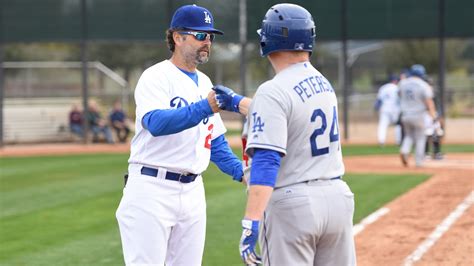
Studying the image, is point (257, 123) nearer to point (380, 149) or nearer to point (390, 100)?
point (380, 149)

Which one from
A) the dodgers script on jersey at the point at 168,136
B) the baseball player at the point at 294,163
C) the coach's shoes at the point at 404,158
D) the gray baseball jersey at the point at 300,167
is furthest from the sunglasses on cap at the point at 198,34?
the coach's shoes at the point at 404,158

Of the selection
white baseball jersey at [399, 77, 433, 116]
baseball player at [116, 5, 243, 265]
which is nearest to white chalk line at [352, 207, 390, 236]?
baseball player at [116, 5, 243, 265]

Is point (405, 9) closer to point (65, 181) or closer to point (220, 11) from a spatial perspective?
point (220, 11)

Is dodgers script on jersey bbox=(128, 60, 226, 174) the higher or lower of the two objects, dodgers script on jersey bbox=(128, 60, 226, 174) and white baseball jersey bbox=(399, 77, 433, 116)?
the higher

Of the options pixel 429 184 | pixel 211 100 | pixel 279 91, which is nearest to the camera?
pixel 279 91

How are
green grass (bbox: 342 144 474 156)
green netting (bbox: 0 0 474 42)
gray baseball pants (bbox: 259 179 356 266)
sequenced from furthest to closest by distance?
green netting (bbox: 0 0 474 42) → green grass (bbox: 342 144 474 156) → gray baseball pants (bbox: 259 179 356 266)

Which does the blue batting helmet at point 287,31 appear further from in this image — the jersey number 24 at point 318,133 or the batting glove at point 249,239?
the batting glove at point 249,239

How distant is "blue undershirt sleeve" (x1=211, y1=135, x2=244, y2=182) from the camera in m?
5.84

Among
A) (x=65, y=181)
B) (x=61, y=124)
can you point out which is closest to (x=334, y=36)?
(x=61, y=124)

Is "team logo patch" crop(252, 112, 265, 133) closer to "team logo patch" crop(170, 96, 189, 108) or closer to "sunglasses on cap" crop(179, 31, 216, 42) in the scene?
"team logo patch" crop(170, 96, 189, 108)

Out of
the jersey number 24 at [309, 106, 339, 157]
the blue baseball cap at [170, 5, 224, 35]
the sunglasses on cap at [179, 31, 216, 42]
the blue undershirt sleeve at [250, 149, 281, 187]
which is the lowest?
the blue undershirt sleeve at [250, 149, 281, 187]

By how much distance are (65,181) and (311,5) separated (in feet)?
41.7

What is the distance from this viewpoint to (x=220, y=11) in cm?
2777

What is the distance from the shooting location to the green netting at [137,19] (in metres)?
27.2
